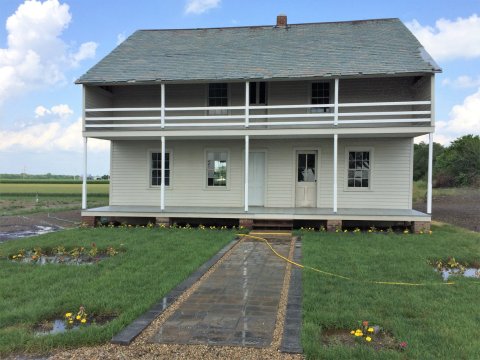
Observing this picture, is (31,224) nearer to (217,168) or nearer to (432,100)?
(217,168)

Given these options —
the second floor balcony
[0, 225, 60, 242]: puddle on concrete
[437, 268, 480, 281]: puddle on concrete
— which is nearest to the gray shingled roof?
the second floor balcony

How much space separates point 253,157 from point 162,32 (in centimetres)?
786

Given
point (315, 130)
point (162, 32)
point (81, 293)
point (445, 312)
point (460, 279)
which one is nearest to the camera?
point (445, 312)

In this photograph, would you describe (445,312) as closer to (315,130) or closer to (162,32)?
(315,130)

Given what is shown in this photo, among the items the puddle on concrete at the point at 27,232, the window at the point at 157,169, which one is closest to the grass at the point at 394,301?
the window at the point at 157,169

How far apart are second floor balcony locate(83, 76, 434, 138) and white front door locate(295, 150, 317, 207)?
3.73 feet

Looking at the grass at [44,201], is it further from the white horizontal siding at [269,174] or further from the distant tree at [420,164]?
the distant tree at [420,164]

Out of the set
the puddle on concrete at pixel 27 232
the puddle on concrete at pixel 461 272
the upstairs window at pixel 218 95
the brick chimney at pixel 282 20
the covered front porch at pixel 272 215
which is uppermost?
the brick chimney at pixel 282 20

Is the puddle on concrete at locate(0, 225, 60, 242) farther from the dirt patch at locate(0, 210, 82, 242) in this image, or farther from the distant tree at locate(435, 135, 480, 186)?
the distant tree at locate(435, 135, 480, 186)

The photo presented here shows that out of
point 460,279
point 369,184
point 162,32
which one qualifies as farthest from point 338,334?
point 162,32

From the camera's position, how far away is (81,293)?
6012 millimetres

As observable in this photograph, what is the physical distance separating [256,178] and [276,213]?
2.61 metres

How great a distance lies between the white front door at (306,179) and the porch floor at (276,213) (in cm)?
80

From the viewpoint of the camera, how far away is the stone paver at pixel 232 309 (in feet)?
14.8
